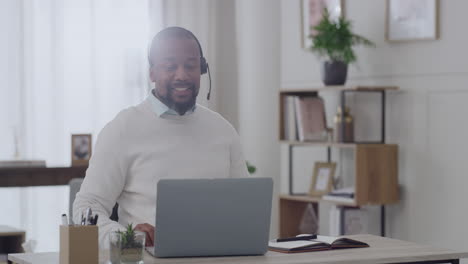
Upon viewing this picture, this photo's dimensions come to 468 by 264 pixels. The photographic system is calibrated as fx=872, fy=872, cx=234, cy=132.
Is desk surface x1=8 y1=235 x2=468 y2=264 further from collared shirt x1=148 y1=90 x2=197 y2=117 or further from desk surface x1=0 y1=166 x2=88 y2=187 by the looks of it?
desk surface x1=0 y1=166 x2=88 y2=187

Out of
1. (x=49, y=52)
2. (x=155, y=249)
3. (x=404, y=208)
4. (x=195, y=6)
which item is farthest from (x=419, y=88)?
(x=155, y=249)

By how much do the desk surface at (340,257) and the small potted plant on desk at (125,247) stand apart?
2.7 inches

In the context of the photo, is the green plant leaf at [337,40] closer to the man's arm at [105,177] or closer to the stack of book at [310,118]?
the stack of book at [310,118]

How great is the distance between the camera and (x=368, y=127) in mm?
5168

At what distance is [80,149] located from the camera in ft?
16.7

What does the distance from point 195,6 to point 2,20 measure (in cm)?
137

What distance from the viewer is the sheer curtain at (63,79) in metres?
5.53

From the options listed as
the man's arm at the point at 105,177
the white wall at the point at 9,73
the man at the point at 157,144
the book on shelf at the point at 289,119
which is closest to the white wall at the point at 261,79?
the book on shelf at the point at 289,119

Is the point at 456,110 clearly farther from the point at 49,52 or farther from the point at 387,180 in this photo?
the point at 49,52

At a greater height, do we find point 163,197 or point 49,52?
point 49,52

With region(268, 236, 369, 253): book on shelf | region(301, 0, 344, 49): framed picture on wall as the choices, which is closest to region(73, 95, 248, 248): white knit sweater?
region(268, 236, 369, 253): book on shelf

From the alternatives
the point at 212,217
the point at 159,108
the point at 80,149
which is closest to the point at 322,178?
the point at 80,149

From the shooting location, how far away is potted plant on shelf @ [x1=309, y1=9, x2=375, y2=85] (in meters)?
5.00

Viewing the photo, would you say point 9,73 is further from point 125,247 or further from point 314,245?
point 125,247
